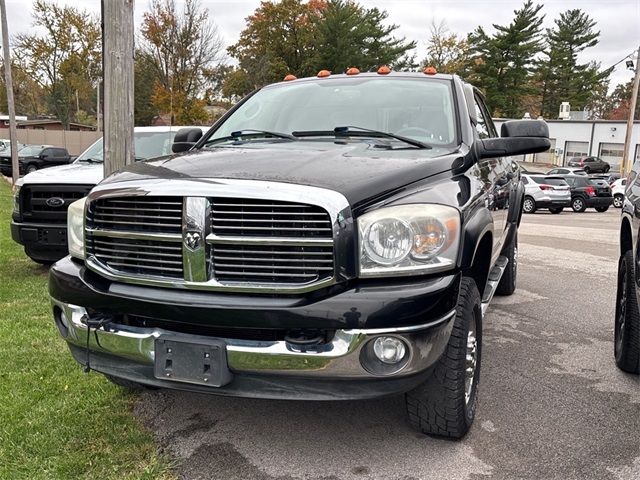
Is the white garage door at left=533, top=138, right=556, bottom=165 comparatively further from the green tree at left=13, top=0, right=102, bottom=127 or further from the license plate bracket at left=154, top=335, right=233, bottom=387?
the license plate bracket at left=154, top=335, right=233, bottom=387

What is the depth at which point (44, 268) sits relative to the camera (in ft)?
22.9

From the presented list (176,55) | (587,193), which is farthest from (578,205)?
(176,55)

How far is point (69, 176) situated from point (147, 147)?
156 cm

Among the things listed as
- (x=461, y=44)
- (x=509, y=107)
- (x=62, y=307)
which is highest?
(x=461, y=44)

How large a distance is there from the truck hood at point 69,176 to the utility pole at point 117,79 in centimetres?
131

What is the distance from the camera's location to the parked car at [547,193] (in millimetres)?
22484

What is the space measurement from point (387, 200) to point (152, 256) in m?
1.02

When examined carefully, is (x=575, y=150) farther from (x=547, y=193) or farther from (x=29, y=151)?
(x=29, y=151)

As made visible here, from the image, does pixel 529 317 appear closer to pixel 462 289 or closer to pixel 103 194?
pixel 462 289

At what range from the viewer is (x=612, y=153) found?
163 ft

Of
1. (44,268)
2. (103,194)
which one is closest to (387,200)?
(103,194)

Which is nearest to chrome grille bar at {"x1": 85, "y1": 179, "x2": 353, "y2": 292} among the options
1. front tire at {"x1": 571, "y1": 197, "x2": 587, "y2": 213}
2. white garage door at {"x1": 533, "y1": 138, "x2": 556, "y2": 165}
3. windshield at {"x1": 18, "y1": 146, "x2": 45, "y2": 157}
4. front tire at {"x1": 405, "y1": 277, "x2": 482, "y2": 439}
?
front tire at {"x1": 405, "y1": 277, "x2": 482, "y2": 439}

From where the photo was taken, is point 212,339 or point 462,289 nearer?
point 212,339

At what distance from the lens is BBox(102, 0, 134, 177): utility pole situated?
14.7ft
